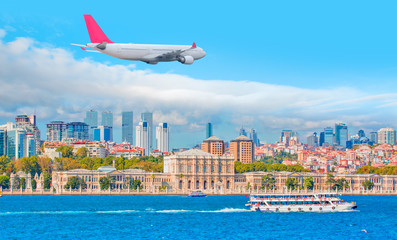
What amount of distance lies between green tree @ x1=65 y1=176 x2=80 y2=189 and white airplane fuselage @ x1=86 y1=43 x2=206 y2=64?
106410mm

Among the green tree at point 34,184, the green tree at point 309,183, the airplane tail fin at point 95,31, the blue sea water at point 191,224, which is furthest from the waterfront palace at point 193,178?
the airplane tail fin at point 95,31

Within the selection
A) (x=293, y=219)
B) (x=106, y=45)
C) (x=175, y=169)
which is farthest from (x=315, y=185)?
(x=106, y=45)

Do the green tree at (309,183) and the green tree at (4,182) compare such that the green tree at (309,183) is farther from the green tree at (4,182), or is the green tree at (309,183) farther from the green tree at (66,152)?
the green tree at (66,152)

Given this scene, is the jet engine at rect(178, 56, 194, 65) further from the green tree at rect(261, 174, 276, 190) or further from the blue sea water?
the green tree at rect(261, 174, 276, 190)

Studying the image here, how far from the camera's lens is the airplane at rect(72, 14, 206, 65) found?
35375mm

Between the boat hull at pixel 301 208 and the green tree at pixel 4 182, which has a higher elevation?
the green tree at pixel 4 182

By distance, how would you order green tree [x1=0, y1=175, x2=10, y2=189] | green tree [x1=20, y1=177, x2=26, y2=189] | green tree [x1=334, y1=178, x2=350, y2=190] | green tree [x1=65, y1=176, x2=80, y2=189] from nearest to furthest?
green tree [x1=65, y1=176, x2=80, y2=189] → green tree [x1=0, y1=175, x2=10, y2=189] → green tree [x1=20, y1=177, x2=26, y2=189] → green tree [x1=334, y1=178, x2=350, y2=190]

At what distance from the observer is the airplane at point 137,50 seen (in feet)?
116

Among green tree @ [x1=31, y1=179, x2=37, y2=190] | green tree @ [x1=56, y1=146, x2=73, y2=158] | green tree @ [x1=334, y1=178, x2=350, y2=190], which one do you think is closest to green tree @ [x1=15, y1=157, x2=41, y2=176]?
green tree @ [x1=31, y1=179, x2=37, y2=190]

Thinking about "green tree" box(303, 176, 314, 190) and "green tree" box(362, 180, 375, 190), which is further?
"green tree" box(362, 180, 375, 190)

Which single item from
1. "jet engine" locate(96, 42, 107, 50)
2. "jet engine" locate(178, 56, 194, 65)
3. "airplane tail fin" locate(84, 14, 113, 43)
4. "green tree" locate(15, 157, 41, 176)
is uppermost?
"airplane tail fin" locate(84, 14, 113, 43)

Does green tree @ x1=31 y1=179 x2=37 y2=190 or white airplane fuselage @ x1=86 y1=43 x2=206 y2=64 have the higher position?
white airplane fuselage @ x1=86 y1=43 x2=206 y2=64

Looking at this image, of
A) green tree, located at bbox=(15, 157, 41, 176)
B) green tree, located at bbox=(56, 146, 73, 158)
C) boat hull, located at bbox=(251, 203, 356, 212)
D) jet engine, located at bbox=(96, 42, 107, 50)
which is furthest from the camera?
green tree, located at bbox=(56, 146, 73, 158)

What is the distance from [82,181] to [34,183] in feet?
28.8
